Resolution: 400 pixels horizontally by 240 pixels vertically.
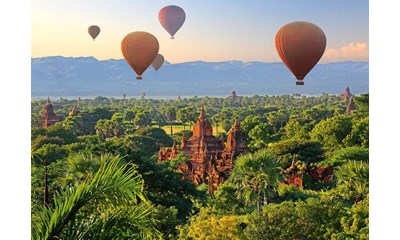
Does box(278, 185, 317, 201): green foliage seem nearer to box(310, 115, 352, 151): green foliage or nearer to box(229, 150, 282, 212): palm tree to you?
box(229, 150, 282, 212): palm tree

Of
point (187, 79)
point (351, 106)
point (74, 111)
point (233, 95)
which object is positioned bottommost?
point (74, 111)

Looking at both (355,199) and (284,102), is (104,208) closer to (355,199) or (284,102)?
(355,199)

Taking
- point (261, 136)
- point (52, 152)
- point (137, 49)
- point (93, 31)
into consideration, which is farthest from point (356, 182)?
point (93, 31)

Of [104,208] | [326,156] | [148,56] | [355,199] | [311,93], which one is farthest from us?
[311,93]

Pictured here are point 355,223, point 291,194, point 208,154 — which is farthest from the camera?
point 208,154

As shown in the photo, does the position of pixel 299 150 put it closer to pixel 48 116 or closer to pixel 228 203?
pixel 228 203

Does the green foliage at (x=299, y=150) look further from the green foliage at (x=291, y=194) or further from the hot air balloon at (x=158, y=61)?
the hot air balloon at (x=158, y=61)
